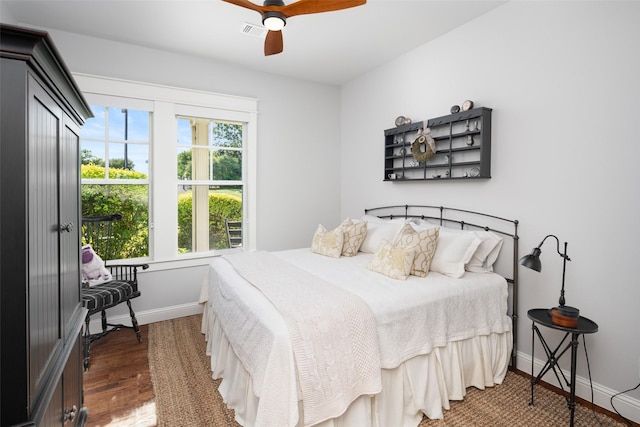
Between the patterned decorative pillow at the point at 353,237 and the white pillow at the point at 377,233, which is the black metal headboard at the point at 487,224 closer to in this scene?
the white pillow at the point at 377,233

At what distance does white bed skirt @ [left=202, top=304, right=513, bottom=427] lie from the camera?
1.91m

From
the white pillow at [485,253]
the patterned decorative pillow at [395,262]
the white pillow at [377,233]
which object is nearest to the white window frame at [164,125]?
the white pillow at [377,233]

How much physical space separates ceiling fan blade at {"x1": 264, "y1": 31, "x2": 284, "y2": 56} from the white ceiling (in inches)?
24.8

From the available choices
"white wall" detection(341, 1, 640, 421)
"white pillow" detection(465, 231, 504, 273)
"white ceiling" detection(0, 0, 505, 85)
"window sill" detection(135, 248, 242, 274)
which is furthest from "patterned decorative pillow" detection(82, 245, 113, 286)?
"white wall" detection(341, 1, 640, 421)

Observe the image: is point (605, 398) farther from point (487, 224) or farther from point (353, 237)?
point (353, 237)

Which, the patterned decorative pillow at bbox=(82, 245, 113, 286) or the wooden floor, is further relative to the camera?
the patterned decorative pillow at bbox=(82, 245, 113, 286)

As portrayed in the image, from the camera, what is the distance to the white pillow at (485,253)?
271 cm

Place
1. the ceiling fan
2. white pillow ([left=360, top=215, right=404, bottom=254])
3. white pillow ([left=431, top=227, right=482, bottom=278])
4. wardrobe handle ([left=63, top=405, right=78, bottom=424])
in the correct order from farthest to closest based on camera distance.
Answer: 1. white pillow ([left=360, top=215, right=404, bottom=254])
2. white pillow ([left=431, top=227, right=482, bottom=278])
3. the ceiling fan
4. wardrobe handle ([left=63, top=405, right=78, bottom=424])

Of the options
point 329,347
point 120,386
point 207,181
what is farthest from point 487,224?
point 120,386

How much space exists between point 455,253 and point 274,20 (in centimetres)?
217

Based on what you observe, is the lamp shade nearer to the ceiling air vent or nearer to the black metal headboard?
the black metal headboard

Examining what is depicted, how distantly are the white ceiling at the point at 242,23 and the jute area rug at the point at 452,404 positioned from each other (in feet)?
9.96

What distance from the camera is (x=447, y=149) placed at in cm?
329

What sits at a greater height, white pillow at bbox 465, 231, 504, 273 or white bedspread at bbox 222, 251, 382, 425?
white pillow at bbox 465, 231, 504, 273
